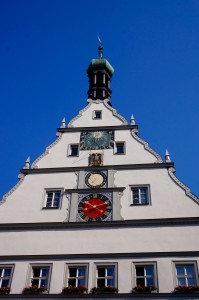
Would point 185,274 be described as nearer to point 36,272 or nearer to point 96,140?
point 36,272

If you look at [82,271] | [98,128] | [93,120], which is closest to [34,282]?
[82,271]

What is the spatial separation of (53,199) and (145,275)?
4806 mm

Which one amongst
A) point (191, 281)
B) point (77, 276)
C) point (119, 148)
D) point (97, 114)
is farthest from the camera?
point (97, 114)

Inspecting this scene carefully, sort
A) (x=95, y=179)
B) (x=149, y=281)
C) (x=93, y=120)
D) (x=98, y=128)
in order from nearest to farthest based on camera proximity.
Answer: (x=149, y=281)
(x=95, y=179)
(x=98, y=128)
(x=93, y=120)

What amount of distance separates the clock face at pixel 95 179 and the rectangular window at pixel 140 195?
1.27 m

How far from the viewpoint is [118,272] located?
13.5m

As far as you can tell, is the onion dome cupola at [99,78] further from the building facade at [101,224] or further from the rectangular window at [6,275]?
the rectangular window at [6,275]

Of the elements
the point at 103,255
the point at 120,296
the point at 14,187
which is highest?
the point at 14,187

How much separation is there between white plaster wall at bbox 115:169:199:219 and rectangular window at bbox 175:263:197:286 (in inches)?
75.8

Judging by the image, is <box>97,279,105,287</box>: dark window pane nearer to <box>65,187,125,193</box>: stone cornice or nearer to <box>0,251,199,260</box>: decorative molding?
<box>0,251,199,260</box>: decorative molding

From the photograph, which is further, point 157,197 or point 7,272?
point 157,197

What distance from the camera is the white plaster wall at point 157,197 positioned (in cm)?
1498

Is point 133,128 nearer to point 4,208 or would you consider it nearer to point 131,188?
point 131,188

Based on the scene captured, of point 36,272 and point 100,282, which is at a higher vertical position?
point 36,272
